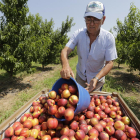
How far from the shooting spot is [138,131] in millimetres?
1496

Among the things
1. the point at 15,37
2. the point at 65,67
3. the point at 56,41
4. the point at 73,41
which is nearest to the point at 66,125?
the point at 65,67

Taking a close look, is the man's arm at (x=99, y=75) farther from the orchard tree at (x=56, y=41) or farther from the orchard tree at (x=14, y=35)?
the orchard tree at (x=56, y=41)

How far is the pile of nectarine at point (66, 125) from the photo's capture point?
Result: 1.40 meters

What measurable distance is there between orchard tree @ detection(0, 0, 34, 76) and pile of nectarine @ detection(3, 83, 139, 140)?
13.3 ft

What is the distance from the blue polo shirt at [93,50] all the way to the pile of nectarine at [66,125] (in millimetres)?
1078

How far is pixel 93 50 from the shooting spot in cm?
245

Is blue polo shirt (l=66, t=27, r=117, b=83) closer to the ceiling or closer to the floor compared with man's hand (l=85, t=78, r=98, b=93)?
closer to the ceiling

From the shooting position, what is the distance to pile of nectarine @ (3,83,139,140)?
1399 millimetres

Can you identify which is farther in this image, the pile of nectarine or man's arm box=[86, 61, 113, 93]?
man's arm box=[86, 61, 113, 93]

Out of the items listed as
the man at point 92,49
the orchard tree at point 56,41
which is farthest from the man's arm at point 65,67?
the orchard tree at point 56,41

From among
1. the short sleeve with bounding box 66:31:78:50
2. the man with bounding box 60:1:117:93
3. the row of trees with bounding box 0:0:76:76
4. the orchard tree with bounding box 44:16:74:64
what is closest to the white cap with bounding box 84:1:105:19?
the man with bounding box 60:1:117:93

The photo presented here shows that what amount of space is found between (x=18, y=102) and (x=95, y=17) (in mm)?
4356

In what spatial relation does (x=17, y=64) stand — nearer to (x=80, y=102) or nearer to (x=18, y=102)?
(x=18, y=102)

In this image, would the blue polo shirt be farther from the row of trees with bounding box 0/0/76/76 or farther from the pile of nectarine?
the row of trees with bounding box 0/0/76/76
